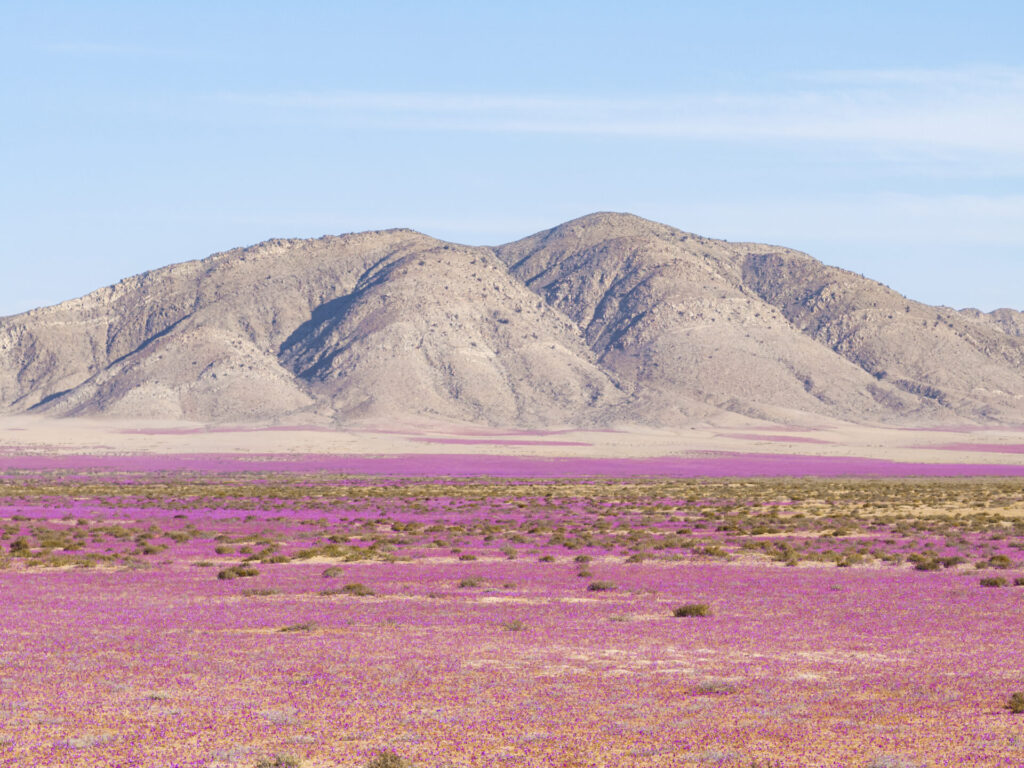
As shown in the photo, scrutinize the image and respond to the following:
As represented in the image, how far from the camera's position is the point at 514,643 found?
18.7 meters

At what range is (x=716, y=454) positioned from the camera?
397ft

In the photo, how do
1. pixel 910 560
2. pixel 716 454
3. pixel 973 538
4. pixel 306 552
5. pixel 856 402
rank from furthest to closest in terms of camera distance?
pixel 856 402
pixel 716 454
pixel 973 538
pixel 306 552
pixel 910 560

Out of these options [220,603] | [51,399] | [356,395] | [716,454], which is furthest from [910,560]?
[51,399]

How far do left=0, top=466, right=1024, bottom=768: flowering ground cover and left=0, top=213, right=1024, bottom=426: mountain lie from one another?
115 metres

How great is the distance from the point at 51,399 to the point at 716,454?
315 ft

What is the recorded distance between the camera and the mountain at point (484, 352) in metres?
160

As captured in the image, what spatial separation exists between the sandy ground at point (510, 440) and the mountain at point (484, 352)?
18.5ft

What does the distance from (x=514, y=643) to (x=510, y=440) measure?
117413mm

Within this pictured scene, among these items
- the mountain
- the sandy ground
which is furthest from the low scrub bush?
the mountain

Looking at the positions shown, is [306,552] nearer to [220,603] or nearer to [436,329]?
[220,603]

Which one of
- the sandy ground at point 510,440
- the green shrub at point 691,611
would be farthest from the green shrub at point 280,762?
the sandy ground at point 510,440

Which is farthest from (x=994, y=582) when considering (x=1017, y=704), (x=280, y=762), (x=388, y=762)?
(x=280, y=762)

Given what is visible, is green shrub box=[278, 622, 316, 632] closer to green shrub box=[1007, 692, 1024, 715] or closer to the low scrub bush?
green shrub box=[1007, 692, 1024, 715]

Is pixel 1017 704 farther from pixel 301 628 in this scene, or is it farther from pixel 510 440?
pixel 510 440
